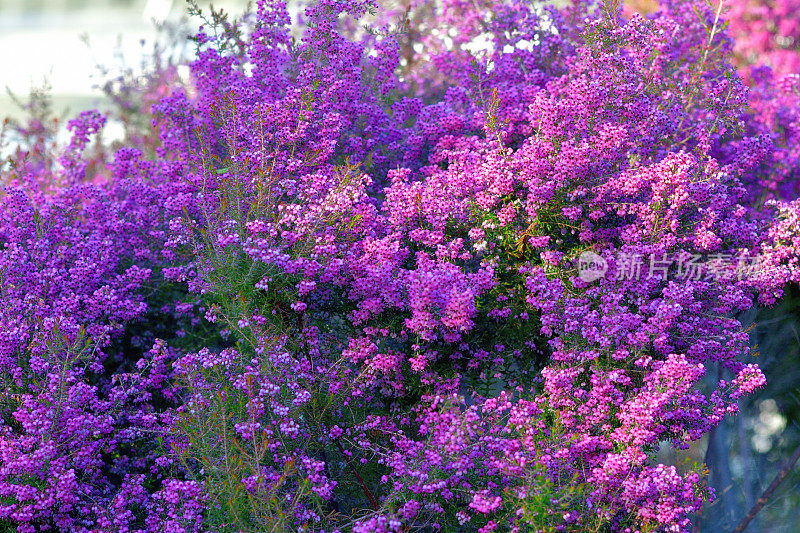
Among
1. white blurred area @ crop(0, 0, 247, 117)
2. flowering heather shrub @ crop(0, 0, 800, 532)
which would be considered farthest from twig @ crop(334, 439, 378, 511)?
white blurred area @ crop(0, 0, 247, 117)

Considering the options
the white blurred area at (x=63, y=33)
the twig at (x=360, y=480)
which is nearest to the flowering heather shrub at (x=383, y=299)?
the twig at (x=360, y=480)

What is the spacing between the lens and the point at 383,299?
517 centimetres

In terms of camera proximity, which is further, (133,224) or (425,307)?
(133,224)

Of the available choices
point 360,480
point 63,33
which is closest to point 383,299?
point 360,480

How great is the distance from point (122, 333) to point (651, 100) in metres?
4.23

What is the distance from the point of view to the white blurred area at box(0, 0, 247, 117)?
20.8 metres

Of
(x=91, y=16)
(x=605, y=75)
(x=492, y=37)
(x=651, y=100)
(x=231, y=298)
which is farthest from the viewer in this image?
(x=91, y=16)

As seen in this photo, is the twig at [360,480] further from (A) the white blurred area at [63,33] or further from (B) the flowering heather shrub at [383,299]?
(A) the white blurred area at [63,33]

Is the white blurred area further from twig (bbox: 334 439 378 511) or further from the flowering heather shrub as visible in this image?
twig (bbox: 334 439 378 511)

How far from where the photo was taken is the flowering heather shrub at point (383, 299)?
4652 mm

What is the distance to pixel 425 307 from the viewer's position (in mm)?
4941

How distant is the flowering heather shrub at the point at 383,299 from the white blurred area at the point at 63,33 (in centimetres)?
1385

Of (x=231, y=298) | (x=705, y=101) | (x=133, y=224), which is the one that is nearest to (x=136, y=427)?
(x=231, y=298)

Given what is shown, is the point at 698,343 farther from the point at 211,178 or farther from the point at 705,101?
the point at 211,178
